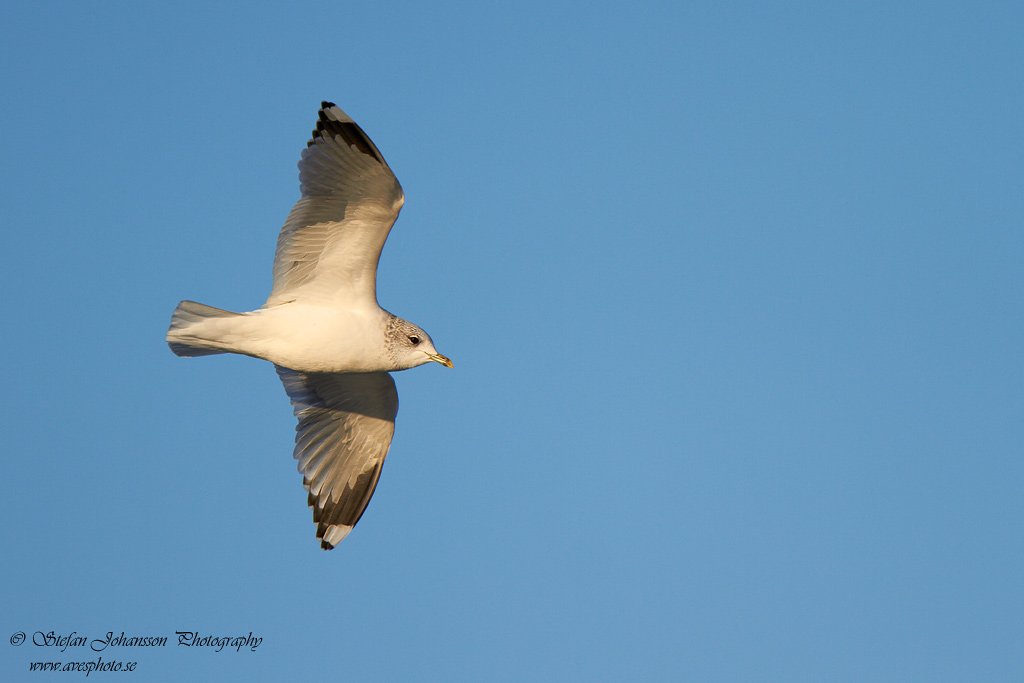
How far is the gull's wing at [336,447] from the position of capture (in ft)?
29.6

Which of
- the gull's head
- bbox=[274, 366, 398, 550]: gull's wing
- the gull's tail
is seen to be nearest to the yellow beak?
the gull's head

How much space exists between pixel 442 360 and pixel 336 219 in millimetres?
1479

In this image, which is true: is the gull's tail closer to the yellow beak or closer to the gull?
the gull

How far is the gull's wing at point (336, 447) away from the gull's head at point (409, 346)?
1.29m

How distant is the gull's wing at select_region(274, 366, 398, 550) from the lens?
29.6 ft

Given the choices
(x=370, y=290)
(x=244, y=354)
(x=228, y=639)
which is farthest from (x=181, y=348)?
(x=228, y=639)

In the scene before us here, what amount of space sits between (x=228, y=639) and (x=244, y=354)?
379 centimetres

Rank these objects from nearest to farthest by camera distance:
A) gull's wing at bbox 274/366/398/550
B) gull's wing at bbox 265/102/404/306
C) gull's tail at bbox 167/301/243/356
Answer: gull's wing at bbox 265/102/404/306 → gull's tail at bbox 167/301/243/356 → gull's wing at bbox 274/366/398/550

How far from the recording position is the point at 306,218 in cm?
731

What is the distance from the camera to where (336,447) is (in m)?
9.09

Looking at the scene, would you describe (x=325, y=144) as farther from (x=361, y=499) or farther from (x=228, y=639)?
(x=228, y=639)

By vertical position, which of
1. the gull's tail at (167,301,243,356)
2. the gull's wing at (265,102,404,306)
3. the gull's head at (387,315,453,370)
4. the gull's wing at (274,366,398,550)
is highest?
the gull's wing at (265,102,404,306)

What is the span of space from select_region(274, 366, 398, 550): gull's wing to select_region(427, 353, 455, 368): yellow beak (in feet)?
4.24

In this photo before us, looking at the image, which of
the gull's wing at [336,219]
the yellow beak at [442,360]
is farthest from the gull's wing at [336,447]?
the gull's wing at [336,219]
